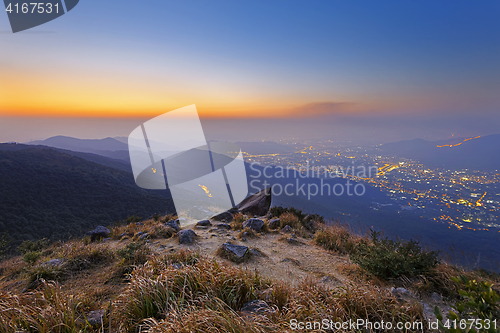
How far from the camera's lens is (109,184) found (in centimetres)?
2794

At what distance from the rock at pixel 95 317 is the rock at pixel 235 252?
123 inches

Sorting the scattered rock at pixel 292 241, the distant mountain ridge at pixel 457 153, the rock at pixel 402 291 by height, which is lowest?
the distant mountain ridge at pixel 457 153

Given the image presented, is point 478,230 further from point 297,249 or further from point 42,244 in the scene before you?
point 42,244

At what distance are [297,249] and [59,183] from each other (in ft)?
108

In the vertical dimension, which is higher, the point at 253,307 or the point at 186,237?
the point at 253,307

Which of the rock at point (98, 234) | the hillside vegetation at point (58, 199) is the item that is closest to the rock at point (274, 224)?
the rock at point (98, 234)

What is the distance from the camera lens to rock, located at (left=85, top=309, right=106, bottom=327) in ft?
7.78

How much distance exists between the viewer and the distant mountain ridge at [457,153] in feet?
122

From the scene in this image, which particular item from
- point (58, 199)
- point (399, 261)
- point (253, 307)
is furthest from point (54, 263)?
point (58, 199)

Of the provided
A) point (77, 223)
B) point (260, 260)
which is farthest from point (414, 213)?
point (77, 223)

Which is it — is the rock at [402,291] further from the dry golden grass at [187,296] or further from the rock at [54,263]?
the rock at [54,263]

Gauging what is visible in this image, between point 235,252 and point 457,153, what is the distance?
193 ft

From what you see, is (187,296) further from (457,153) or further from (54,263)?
(457,153)

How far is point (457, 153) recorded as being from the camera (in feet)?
138
